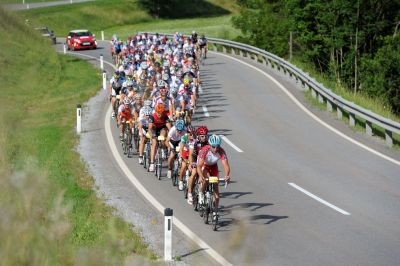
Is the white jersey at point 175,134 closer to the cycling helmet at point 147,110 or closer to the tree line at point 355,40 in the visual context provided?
the cycling helmet at point 147,110

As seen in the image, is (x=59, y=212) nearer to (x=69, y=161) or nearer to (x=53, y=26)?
(x=69, y=161)

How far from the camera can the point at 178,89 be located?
21453 mm

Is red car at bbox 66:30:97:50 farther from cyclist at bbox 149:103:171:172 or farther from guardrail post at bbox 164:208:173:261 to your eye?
guardrail post at bbox 164:208:173:261

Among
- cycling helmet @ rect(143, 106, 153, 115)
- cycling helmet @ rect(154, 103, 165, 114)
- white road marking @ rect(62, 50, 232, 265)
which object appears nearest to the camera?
white road marking @ rect(62, 50, 232, 265)

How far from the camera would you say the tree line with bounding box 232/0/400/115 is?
161 ft

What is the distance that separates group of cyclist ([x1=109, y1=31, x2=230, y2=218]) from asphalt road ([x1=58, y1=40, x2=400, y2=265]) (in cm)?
85

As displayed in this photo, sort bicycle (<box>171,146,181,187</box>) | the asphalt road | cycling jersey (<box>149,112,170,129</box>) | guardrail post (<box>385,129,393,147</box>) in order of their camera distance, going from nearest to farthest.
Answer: the asphalt road < bicycle (<box>171,146,181,187</box>) < cycling jersey (<box>149,112,170,129</box>) < guardrail post (<box>385,129,393,147</box>)

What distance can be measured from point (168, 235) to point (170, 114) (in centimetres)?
806

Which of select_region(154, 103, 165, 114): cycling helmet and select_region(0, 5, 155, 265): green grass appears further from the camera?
select_region(154, 103, 165, 114): cycling helmet

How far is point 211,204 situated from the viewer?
13.4 meters

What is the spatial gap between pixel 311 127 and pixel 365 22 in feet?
103

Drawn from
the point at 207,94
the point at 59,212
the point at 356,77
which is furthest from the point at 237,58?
the point at 59,212

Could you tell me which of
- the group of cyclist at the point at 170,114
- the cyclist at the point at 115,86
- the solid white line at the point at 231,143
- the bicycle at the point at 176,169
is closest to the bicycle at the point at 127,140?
the group of cyclist at the point at 170,114

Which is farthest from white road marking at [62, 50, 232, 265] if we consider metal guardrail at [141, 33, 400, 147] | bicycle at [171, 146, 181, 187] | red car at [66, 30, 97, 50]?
red car at [66, 30, 97, 50]
